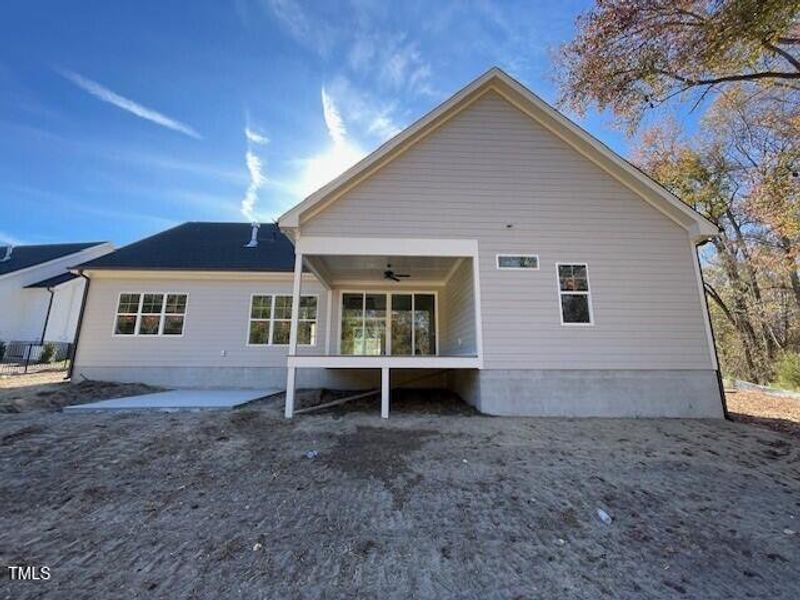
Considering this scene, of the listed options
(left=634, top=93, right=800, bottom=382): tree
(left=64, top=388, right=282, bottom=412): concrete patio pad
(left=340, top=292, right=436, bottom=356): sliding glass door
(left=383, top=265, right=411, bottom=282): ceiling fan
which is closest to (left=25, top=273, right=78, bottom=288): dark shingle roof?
(left=64, top=388, right=282, bottom=412): concrete patio pad

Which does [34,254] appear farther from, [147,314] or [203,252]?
[203,252]

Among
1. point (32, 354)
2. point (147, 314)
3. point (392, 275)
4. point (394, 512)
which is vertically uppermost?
point (392, 275)

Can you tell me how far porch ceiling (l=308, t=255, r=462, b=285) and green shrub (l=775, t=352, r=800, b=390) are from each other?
11770mm

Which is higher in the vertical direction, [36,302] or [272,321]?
[36,302]

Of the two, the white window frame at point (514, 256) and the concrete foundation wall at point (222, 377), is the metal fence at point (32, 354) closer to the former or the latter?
the concrete foundation wall at point (222, 377)

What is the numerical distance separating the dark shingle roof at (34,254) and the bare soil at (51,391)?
1145 cm

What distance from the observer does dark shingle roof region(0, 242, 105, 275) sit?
18.6 metres

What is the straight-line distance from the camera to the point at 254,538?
9.62ft

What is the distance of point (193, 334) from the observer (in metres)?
10.8

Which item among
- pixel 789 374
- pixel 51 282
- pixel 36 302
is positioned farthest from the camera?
pixel 51 282

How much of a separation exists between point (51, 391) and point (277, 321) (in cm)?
580

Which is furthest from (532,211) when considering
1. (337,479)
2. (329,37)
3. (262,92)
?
(262,92)

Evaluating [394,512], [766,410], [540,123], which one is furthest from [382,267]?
[766,410]

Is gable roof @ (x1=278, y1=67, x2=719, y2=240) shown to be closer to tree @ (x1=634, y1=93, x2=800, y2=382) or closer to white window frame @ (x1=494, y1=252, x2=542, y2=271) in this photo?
white window frame @ (x1=494, y1=252, x2=542, y2=271)
